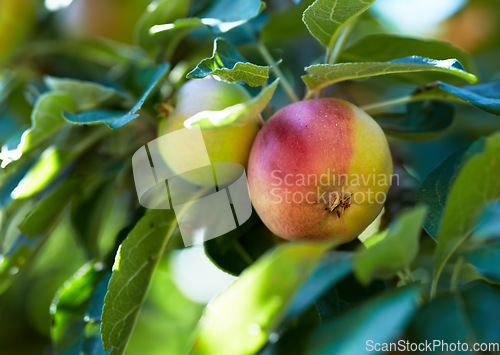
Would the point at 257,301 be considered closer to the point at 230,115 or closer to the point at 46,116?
the point at 230,115

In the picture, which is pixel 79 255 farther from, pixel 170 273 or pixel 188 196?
pixel 188 196

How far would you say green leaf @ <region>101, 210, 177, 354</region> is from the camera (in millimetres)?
680

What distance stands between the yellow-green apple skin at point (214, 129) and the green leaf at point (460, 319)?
33 cm

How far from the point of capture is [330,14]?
0.67 metres

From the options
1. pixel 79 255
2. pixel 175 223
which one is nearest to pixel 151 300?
pixel 79 255

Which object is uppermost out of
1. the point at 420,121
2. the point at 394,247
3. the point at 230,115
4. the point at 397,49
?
the point at 230,115

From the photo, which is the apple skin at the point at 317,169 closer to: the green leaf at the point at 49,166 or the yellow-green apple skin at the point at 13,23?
the green leaf at the point at 49,166

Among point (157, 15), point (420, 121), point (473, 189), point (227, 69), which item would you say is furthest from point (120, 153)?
point (473, 189)

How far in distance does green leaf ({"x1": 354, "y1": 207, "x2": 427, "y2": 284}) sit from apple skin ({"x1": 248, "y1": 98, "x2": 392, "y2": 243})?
15cm

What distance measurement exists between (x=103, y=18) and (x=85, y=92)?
64 centimetres

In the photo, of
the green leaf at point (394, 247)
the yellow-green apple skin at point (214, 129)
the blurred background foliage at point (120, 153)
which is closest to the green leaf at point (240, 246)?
the blurred background foliage at point (120, 153)

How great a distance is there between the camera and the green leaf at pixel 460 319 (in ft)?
1.58

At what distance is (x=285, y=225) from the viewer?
25.2 inches

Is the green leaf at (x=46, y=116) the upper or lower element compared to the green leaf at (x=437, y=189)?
upper
